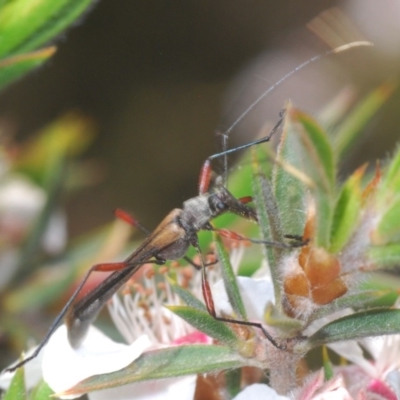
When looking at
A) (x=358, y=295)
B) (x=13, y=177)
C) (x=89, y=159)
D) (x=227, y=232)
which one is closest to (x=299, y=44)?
(x=227, y=232)

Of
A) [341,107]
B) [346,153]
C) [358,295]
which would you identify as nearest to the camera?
[358,295]

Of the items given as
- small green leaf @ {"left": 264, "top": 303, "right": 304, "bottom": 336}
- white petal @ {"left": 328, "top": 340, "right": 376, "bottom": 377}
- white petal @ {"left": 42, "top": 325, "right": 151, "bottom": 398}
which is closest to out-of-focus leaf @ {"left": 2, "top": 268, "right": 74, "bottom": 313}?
white petal @ {"left": 42, "top": 325, "right": 151, "bottom": 398}

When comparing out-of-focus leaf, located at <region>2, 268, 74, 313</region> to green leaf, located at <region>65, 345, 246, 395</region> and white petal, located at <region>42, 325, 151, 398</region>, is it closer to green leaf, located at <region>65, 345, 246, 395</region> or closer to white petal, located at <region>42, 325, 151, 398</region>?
white petal, located at <region>42, 325, 151, 398</region>

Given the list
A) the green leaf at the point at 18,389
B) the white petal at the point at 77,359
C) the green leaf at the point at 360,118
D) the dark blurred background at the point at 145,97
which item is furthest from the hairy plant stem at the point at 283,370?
the dark blurred background at the point at 145,97

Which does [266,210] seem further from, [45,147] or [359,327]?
[45,147]

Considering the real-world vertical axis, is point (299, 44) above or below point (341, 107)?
above

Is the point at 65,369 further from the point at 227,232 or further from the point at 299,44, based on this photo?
the point at 299,44
